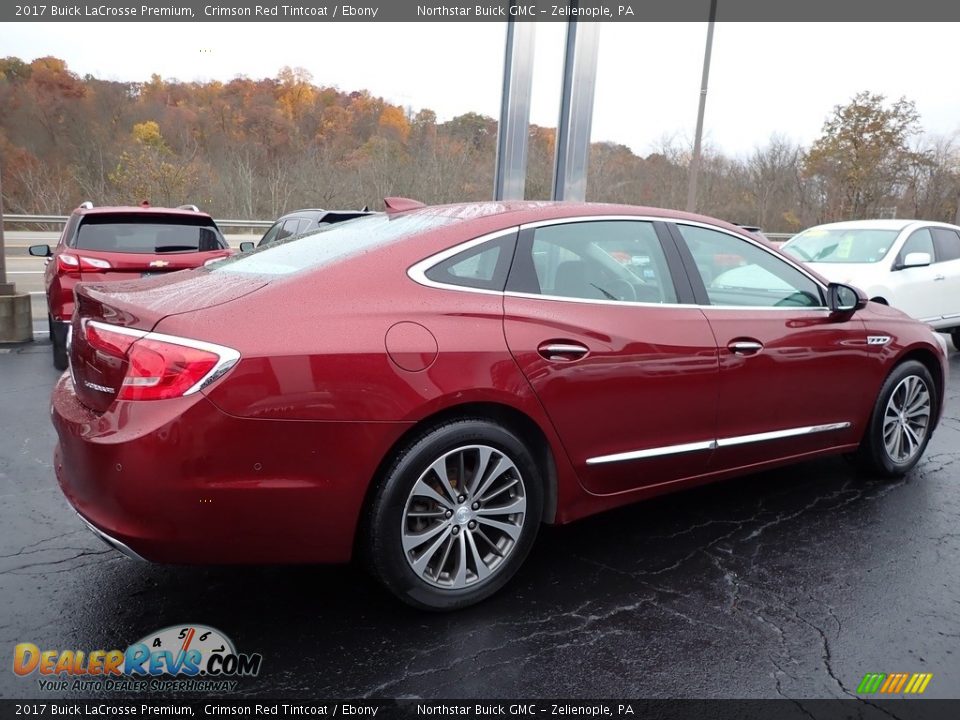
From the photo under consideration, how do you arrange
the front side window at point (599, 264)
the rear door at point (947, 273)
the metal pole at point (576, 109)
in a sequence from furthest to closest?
the metal pole at point (576, 109) → the rear door at point (947, 273) → the front side window at point (599, 264)

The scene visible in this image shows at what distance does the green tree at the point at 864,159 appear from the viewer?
33594mm

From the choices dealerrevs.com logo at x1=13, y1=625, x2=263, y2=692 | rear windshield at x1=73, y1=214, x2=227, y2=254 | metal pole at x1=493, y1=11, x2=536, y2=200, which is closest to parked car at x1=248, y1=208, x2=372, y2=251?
metal pole at x1=493, y1=11, x2=536, y2=200

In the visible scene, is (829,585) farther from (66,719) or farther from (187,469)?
(66,719)

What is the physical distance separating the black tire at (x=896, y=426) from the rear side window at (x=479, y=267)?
8.61ft

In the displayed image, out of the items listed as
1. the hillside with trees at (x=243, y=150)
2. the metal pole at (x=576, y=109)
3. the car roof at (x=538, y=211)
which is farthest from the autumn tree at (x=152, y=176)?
the car roof at (x=538, y=211)

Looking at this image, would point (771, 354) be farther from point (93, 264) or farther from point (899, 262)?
point (899, 262)

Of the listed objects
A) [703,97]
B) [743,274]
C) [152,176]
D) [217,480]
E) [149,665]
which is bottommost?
[149,665]

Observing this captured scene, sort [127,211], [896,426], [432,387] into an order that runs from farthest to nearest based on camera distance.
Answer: [127,211] → [896,426] → [432,387]

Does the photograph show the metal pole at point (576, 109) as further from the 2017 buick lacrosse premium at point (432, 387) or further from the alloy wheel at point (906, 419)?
the 2017 buick lacrosse premium at point (432, 387)

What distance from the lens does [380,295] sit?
259 cm

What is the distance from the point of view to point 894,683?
2.41m

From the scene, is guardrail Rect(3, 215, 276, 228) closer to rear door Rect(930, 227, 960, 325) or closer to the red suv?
the red suv

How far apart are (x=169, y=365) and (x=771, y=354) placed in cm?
272

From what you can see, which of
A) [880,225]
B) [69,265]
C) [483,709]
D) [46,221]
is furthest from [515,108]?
[46,221]
